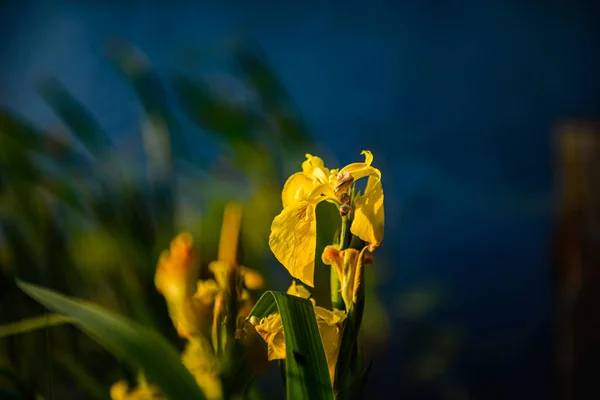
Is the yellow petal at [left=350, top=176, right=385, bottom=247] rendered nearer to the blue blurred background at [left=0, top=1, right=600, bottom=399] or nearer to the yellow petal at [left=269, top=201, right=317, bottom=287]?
the yellow petal at [left=269, top=201, right=317, bottom=287]

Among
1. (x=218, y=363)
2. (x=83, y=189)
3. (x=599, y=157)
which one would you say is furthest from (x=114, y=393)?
(x=599, y=157)

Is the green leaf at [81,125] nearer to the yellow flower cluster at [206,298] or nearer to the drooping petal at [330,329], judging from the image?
the yellow flower cluster at [206,298]

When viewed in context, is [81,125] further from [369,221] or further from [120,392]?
[369,221]

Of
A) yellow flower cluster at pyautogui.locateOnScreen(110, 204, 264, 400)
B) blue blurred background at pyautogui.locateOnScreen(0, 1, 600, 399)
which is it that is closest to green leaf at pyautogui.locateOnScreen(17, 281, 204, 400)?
yellow flower cluster at pyautogui.locateOnScreen(110, 204, 264, 400)

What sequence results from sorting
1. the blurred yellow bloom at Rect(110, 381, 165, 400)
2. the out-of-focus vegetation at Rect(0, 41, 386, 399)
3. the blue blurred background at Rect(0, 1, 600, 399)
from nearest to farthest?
the blurred yellow bloom at Rect(110, 381, 165, 400) < the out-of-focus vegetation at Rect(0, 41, 386, 399) < the blue blurred background at Rect(0, 1, 600, 399)

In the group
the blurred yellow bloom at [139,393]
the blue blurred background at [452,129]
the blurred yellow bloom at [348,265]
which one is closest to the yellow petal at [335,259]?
the blurred yellow bloom at [348,265]

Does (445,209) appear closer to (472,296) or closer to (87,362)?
(472,296)
